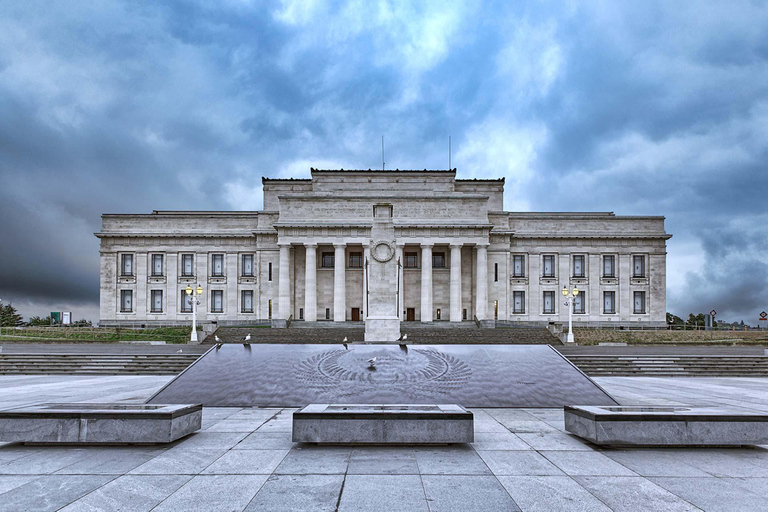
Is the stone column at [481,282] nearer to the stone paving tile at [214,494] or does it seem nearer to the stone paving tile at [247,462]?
the stone paving tile at [247,462]

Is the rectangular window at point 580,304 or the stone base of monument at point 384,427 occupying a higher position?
the stone base of monument at point 384,427

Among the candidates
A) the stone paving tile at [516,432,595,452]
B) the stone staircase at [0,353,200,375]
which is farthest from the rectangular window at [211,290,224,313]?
the stone paving tile at [516,432,595,452]

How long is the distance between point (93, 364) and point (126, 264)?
3538cm

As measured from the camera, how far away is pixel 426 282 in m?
51.1

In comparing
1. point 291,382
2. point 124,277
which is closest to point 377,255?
point 291,382

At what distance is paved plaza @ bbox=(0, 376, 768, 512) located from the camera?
5.21m

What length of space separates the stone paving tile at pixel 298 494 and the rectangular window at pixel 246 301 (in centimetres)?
5273

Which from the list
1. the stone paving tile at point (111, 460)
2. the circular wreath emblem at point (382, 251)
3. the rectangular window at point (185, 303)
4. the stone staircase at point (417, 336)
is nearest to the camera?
the stone paving tile at point (111, 460)

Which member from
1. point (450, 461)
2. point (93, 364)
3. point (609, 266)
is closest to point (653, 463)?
point (450, 461)

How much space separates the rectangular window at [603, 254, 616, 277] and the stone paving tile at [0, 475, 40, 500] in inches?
2339

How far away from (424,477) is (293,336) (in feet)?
104

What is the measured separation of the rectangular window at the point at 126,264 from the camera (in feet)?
186

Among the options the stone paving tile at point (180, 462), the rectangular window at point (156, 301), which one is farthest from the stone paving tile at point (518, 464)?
the rectangular window at point (156, 301)

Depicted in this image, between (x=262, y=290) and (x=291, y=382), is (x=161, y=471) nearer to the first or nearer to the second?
(x=291, y=382)
